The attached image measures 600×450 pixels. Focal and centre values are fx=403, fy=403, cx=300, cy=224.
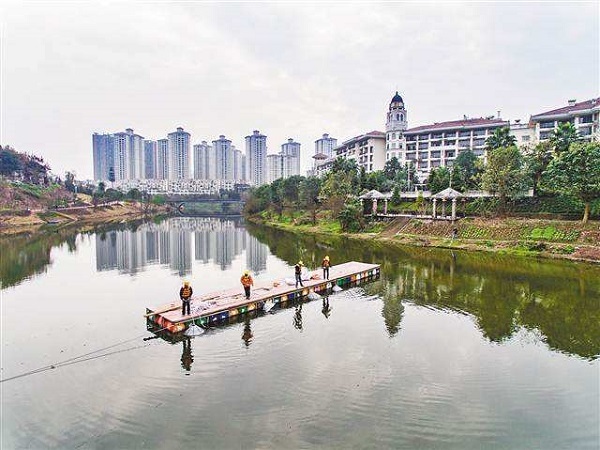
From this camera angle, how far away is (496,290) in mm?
23016

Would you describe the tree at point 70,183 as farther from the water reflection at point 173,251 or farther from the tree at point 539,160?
the tree at point 539,160

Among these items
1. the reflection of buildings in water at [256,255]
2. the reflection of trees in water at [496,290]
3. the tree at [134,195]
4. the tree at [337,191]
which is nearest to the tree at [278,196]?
the tree at [337,191]

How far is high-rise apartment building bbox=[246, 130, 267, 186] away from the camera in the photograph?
7692 inches

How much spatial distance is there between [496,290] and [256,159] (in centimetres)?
17928

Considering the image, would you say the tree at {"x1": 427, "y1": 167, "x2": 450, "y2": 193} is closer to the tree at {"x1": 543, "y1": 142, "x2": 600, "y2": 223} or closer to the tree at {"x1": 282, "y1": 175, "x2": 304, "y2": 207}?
the tree at {"x1": 543, "y1": 142, "x2": 600, "y2": 223}

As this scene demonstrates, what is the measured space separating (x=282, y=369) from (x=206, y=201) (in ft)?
399

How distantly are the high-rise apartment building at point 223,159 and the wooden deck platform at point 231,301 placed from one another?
586 feet

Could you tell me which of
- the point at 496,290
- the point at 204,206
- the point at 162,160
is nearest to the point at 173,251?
the point at 496,290

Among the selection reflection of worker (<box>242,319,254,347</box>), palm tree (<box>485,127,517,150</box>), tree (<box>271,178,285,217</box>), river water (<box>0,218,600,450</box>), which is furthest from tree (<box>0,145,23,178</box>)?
palm tree (<box>485,127,517,150</box>)

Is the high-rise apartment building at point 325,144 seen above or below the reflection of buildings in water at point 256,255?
above

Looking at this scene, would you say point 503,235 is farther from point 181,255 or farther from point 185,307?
point 185,307

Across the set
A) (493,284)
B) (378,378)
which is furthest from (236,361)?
(493,284)

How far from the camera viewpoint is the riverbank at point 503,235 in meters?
33.1

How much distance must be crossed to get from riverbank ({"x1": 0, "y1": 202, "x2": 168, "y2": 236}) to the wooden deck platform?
5111 centimetres
